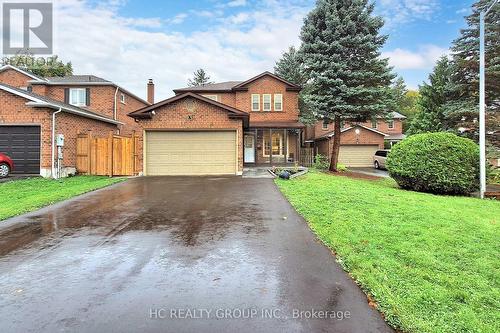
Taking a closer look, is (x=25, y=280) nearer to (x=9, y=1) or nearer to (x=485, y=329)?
(x=485, y=329)

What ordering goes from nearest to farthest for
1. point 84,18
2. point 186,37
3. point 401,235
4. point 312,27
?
point 401,235, point 84,18, point 186,37, point 312,27

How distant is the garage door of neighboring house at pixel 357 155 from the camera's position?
32.0 metres

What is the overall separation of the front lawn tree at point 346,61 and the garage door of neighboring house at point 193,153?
6796 mm

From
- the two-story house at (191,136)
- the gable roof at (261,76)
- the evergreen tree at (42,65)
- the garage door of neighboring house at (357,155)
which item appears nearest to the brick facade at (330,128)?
the garage door of neighboring house at (357,155)

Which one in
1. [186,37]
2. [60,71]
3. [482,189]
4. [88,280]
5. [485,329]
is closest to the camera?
[485,329]

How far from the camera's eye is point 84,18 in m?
16.6

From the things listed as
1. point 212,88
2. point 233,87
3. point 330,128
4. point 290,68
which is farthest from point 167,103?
point 290,68

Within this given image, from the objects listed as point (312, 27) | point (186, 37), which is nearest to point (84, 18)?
point (186, 37)

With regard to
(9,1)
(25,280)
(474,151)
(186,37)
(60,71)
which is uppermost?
(60,71)

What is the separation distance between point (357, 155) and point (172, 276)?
30139 mm

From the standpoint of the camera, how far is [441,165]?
44.0 feet

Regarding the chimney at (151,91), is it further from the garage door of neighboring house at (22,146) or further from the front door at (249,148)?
the garage door of neighboring house at (22,146)

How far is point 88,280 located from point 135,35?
18824mm

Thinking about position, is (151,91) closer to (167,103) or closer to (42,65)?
(167,103)
